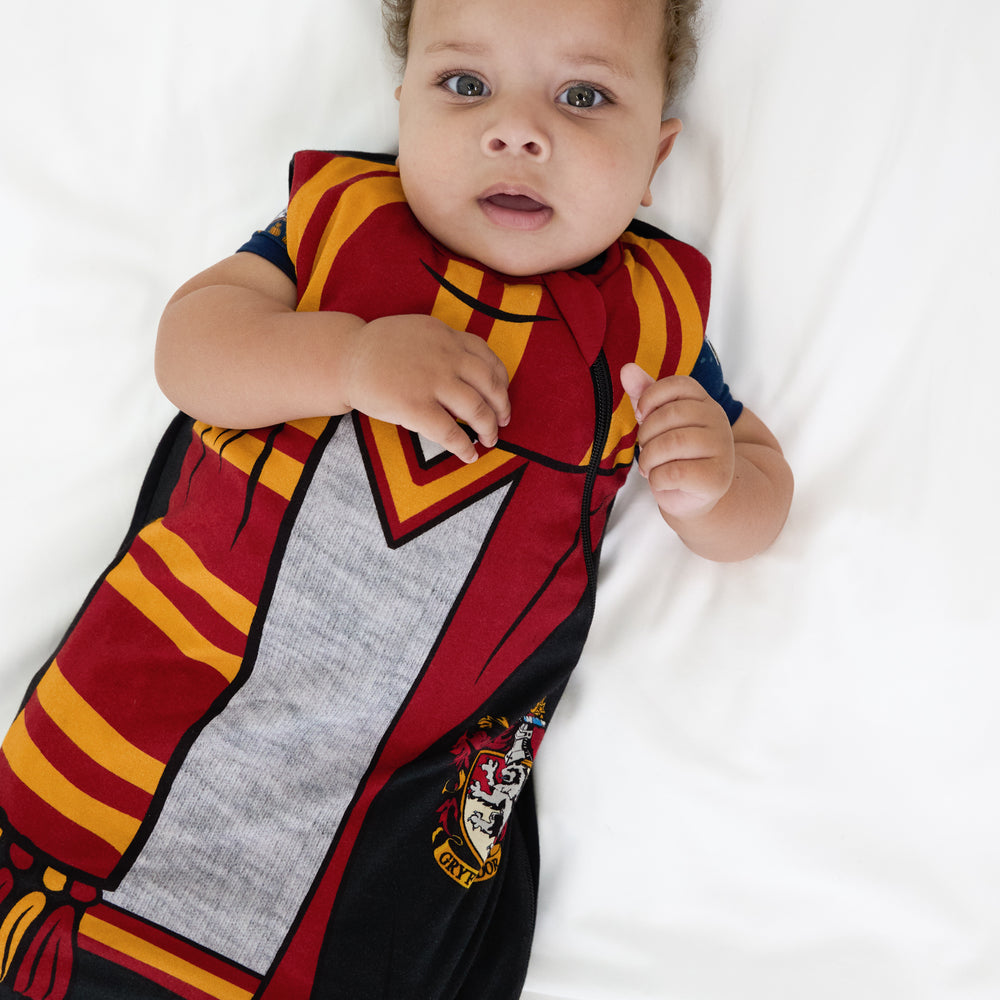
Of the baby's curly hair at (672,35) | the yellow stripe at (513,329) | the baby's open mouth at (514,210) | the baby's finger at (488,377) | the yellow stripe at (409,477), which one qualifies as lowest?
the yellow stripe at (409,477)

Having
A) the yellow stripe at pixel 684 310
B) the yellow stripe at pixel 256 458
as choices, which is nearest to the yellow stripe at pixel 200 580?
the yellow stripe at pixel 256 458

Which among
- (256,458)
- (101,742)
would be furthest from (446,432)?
(101,742)

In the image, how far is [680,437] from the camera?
0.98 metres

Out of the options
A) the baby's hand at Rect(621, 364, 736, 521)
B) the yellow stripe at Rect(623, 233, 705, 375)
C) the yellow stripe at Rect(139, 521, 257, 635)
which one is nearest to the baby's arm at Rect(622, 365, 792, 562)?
the baby's hand at Rect(621, 364, 736, 521)

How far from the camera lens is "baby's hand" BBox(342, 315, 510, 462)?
94 centimetres

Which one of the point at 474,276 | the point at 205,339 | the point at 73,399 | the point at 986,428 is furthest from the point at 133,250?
the point at 986,428

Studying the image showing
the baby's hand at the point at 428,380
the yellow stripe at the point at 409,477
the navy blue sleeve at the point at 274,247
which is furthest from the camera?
the navy blue sleeve at the point at 274,247

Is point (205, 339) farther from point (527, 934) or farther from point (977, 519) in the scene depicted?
point (977, 519)

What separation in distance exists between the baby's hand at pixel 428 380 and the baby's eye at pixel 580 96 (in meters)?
0.29

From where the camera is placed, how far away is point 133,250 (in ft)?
4.37

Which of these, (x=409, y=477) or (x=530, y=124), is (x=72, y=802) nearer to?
(x=409, y=477)

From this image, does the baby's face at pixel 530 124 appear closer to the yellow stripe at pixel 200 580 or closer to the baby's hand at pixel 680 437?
the baby's hand at pixel 680 437

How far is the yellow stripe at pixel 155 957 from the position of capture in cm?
99

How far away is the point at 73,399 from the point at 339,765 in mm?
631
